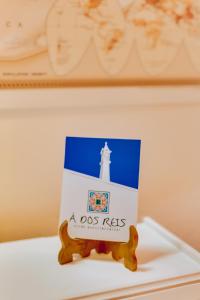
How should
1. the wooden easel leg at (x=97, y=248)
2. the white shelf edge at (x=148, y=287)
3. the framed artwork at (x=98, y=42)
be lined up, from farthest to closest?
the framed artwork at (x=98, y=42) < the wooden easel leg at (x=97, y=248) < the white shelf edge at (x=148, y=287)

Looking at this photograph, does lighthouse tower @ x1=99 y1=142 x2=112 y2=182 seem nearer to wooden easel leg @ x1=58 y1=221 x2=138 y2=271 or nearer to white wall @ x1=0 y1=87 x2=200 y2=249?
wooden easel leg @ x1=58 y1=221 x2=138 y2=271

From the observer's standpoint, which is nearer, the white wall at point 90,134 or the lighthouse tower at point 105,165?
the lighthouse tower at point 105,165

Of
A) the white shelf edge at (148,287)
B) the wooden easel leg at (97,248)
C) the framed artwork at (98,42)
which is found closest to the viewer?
the white shelf edge at (148,287)

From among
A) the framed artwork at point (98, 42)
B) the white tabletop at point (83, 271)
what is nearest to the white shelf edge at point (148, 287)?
the white tabletop at point (83, 271)

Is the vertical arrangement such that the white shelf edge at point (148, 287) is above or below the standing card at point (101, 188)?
below

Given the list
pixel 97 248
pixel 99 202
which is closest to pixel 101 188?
pixel 99 202

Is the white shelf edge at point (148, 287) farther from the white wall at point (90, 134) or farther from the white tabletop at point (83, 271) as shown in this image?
the white wall at point (90, 134)

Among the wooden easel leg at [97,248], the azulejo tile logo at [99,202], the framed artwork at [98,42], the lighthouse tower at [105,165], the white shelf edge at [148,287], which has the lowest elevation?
the white shelf edge at [148,287]

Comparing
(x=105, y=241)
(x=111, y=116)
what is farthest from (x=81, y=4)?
(x=105, y=241)
